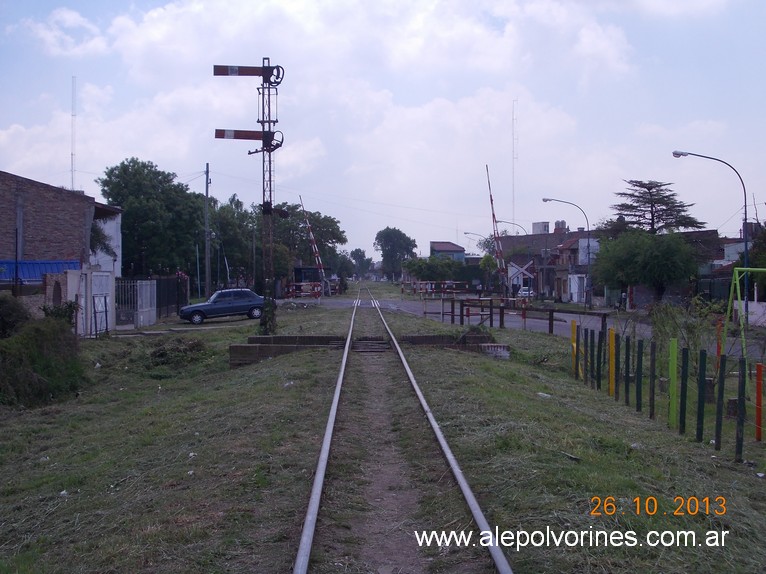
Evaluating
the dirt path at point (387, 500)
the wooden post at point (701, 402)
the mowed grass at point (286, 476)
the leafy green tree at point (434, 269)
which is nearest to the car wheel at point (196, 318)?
the mowed grass at point (286, 476)

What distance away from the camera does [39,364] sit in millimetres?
15945

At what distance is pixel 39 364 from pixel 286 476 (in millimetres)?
10308

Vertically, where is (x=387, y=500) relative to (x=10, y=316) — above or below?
below

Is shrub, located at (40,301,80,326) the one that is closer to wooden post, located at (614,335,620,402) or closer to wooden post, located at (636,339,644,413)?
wooden post, located at (614,335,620,402)

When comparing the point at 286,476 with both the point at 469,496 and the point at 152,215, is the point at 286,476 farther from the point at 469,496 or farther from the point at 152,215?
the point at 152,215

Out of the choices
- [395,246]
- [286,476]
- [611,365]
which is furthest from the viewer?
[395,246]

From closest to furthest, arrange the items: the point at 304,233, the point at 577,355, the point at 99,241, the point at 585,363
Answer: the point at 585,363 < the point at 577,355 < the point at 99,241 < the point at 304,233

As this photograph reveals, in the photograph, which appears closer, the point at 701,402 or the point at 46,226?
the point at 701,402

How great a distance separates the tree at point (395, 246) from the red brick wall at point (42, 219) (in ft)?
458

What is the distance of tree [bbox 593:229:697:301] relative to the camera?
153ft

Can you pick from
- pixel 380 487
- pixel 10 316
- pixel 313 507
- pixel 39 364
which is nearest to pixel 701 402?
pixel 380 487

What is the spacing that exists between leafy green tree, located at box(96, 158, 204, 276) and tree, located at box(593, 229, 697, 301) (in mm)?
28934

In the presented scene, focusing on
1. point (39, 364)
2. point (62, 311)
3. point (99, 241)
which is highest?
point (99, 241)

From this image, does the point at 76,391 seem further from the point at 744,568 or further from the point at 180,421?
the point at 744,568
